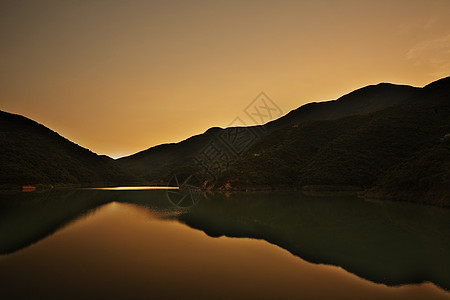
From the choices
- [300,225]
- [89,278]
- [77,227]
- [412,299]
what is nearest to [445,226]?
[300,225]

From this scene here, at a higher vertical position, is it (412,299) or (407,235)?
(412,299)

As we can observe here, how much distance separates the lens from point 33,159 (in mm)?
140875

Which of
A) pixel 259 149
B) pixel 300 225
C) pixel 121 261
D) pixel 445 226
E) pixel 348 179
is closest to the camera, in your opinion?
pixel 121 261

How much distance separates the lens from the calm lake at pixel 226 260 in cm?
1110

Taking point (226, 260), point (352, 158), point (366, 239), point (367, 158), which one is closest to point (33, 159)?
point (352, 158)

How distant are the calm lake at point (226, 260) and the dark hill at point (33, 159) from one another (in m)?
105

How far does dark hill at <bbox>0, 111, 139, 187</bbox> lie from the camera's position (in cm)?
11503

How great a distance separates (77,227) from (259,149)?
115 m

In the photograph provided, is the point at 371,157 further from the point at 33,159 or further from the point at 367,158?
the point at 33,159

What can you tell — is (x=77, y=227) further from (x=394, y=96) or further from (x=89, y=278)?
(x=394, y=96)

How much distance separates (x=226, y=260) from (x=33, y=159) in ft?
517

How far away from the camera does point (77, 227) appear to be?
2727 cm

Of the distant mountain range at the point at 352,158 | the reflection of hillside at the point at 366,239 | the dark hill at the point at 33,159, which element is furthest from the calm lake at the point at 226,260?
the dark hill at the point at 33,159

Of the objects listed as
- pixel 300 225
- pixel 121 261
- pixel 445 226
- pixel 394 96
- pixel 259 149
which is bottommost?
pixel 445 226
